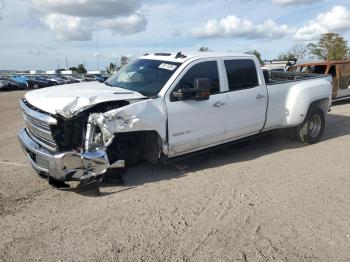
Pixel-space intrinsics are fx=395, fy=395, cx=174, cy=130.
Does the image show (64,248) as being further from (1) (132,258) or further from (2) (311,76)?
(2) (311,76)

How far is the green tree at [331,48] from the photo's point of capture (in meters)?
50.2

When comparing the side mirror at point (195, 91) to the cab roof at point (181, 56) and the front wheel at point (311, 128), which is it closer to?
the cab roof at point (181, 56)

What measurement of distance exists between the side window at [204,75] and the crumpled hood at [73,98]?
0.86 meters

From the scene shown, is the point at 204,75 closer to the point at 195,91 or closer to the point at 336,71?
the point at 195,91

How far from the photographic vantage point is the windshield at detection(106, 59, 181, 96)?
604 cm

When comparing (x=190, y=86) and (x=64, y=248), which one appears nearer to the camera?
(x=64, y=248)

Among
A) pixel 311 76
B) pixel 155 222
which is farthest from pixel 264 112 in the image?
pixel 155 222

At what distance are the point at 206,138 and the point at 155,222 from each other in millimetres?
2227

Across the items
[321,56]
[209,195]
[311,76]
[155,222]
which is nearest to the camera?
[155,222]

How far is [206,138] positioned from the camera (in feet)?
21.0

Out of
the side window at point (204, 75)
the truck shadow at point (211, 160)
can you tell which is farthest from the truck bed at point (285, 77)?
the side window at point (204, 75)

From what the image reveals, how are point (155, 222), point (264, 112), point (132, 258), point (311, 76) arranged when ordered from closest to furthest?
point (132, 258) → point (155, 222) → point (264, 112) → point (311, 76)

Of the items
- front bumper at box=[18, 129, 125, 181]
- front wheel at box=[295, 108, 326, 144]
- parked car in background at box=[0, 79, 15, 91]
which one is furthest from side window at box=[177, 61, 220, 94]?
parked car in background at box=[0, 79, 15, 91]

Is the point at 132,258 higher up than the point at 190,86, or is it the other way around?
the point at 190,86
